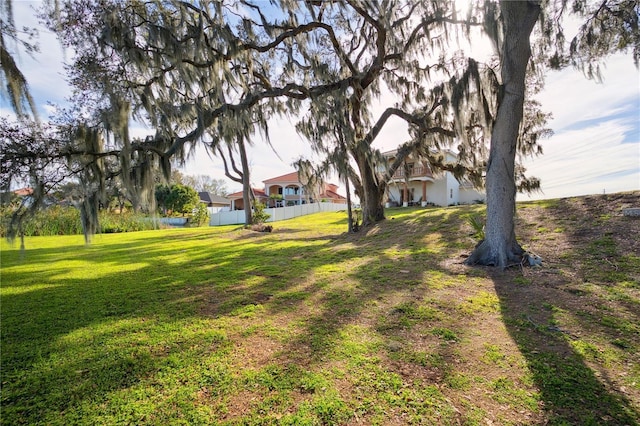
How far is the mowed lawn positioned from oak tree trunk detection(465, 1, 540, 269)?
53cm

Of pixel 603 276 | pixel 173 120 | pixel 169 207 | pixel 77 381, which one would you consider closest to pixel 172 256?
pixel 173 120

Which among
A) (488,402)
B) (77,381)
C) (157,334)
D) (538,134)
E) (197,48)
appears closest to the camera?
(488,402)

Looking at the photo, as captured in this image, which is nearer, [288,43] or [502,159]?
[502,159]

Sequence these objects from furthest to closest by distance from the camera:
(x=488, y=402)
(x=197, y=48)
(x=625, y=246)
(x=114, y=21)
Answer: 1. (x=197, y=48)
2. (x=114, y=21)
3. (x=625, y=246)
4. (x=488, y=402)

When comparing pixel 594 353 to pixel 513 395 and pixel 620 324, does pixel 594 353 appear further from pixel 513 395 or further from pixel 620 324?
pixel 513 395

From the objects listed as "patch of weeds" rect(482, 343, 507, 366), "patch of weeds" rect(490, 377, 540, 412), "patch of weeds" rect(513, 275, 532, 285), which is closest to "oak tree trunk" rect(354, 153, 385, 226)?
"patch of weeds" rect(513, 275, 532, 285)

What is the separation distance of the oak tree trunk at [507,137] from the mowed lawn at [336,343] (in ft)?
1.73

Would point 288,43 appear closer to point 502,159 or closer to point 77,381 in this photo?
point 502,159

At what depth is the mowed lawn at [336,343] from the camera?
2004mm

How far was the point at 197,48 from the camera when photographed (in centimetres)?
643

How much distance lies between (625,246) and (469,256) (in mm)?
2513

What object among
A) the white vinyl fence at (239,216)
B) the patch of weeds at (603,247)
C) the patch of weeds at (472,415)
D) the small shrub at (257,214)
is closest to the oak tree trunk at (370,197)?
the patch of weeds at (603,247)

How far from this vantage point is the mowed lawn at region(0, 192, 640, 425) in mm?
2004

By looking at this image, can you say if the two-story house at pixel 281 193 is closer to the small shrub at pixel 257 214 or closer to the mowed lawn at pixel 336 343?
the small shrub at pixel 257 214
